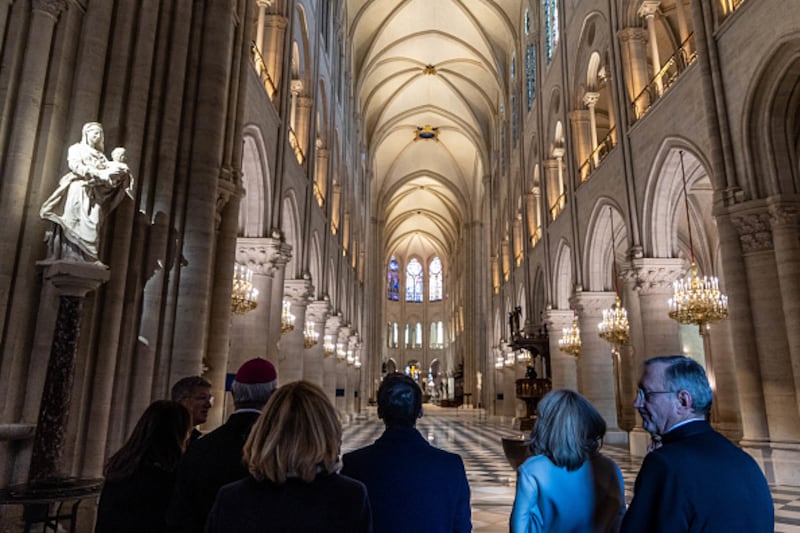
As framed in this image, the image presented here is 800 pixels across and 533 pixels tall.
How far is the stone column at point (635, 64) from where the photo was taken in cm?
1223

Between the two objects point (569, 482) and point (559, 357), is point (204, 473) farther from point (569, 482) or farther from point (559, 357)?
point (559, 357)

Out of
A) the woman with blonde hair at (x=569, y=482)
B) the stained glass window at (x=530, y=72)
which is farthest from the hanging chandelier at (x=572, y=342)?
the woman with blonde hair at (x=569, y=482)

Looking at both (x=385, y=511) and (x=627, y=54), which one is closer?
(x=385, y=511)

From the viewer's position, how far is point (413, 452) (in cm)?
196

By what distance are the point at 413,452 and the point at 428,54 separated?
29.3 metres

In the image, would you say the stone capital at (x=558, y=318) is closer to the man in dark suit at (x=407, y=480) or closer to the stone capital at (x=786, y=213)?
the stone capital at (x=786, y=213)

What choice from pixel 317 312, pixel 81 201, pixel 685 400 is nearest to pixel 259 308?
pixel 81 201

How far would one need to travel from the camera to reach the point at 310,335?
16562 millimetres

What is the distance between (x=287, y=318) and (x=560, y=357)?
29.1 feet

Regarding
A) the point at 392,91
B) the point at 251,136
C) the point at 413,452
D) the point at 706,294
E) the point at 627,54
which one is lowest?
the point at 413,452

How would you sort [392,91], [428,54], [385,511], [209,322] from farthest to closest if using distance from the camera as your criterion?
[392,91] → [428,54] → [209,322] → [385,511]

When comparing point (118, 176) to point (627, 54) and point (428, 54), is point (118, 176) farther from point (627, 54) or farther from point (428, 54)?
point (428, 54)

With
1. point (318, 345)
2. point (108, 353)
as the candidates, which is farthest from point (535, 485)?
point (318, 345)

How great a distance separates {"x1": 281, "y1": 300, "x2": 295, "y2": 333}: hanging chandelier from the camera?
43.6ft
